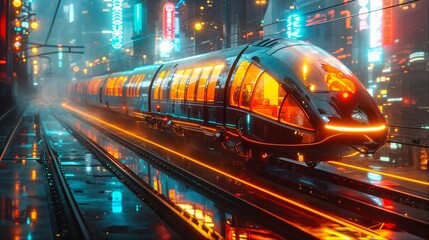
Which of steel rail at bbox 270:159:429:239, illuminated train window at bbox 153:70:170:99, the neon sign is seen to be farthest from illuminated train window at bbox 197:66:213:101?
illuminated train window at bbox 153:70:170:99

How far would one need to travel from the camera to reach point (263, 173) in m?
15.9

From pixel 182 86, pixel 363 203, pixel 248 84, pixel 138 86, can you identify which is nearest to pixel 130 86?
pixel 138 86

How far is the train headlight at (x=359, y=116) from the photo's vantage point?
13.2 m

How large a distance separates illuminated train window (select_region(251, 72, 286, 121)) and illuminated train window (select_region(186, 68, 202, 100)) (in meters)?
5.50

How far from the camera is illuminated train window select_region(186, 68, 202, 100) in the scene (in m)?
20.1

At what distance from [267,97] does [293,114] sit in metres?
1.16

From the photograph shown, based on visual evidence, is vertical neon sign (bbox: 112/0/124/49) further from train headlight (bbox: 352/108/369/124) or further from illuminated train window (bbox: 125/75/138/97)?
train headlight (bbox: 352/108/369/124)

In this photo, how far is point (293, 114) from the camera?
1350 cm

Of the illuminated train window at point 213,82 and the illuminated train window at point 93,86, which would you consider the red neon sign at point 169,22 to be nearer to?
the illuminated train window at point 93,86

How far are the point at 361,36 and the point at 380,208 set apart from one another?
Answer: 95067 mm

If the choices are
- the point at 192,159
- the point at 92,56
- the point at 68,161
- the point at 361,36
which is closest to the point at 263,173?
the point at 192,159

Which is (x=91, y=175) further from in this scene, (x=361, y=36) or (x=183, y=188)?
(x=361, y=36)

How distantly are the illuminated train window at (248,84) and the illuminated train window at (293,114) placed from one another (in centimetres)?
151

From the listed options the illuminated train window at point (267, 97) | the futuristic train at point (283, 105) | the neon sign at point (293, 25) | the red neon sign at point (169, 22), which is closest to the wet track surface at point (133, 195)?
the futuristic train at point (283, 105)
